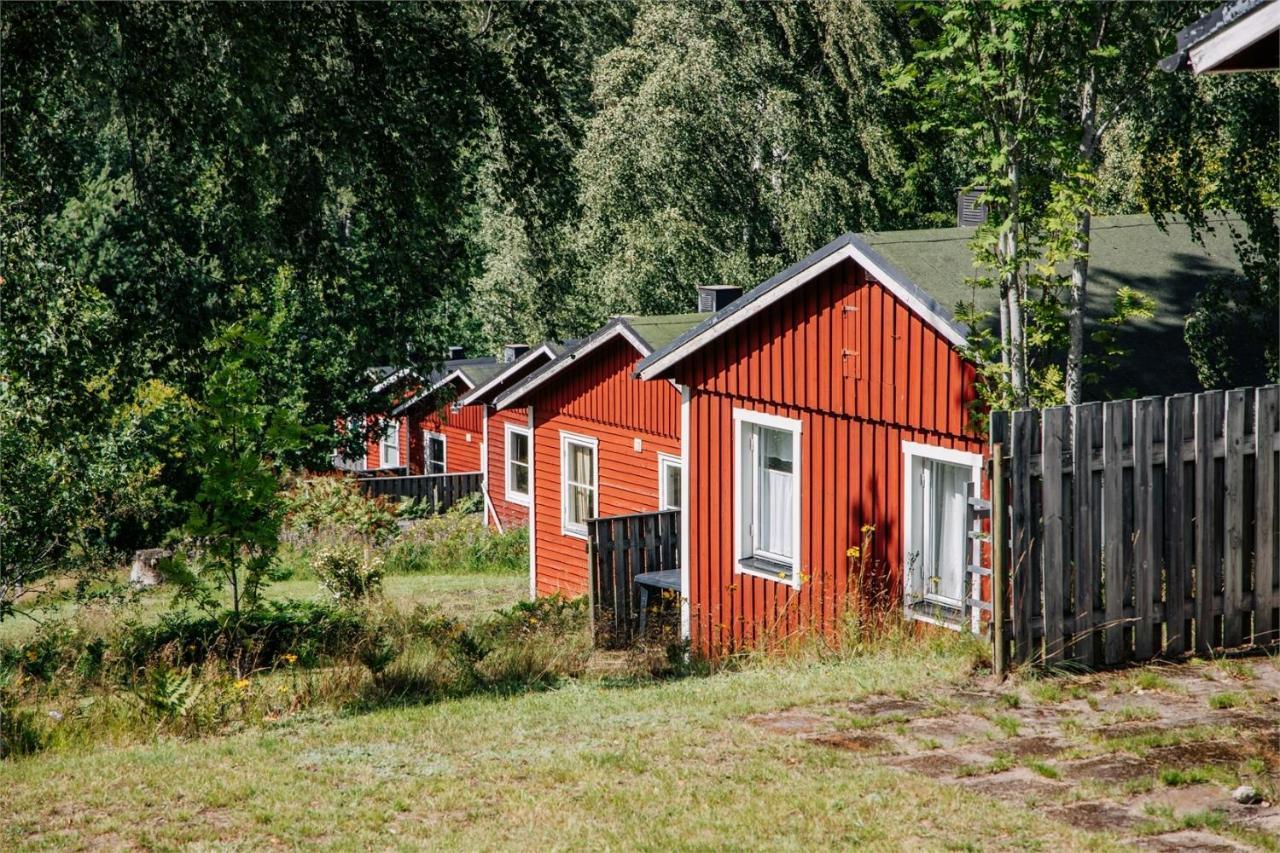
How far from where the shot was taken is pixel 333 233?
1109cm

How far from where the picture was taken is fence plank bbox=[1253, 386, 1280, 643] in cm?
991

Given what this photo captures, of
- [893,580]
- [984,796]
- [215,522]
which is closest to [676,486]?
[893,580]

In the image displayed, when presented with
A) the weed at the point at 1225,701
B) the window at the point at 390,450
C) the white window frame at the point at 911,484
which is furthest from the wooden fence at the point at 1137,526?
the window at the point at 390,450

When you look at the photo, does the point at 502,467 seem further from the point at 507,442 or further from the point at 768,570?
the point at 768,570

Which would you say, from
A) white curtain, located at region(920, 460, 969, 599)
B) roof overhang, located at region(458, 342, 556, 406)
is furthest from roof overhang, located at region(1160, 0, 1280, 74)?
roof overhang, located at region(458, 342, 556, 406)

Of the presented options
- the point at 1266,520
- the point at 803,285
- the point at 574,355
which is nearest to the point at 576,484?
the point at 574,355

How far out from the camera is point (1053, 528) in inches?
369

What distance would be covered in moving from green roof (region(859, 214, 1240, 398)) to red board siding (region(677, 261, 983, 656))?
507mm

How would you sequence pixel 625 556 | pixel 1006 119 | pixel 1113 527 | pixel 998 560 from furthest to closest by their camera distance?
pixel 625 556, pixel 1006 119, pixel 1113 527, pixel 998 560

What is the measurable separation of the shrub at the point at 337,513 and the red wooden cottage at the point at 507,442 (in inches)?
105

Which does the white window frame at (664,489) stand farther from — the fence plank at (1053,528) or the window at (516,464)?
the fence plank at (1053,528)

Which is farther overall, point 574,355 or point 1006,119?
point 574,355

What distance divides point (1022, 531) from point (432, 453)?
1171 inches

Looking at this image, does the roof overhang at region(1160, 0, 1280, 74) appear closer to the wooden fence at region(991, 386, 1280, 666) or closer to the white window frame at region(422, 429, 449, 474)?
the wooden fence at region(991, 386, 1280, 666)
